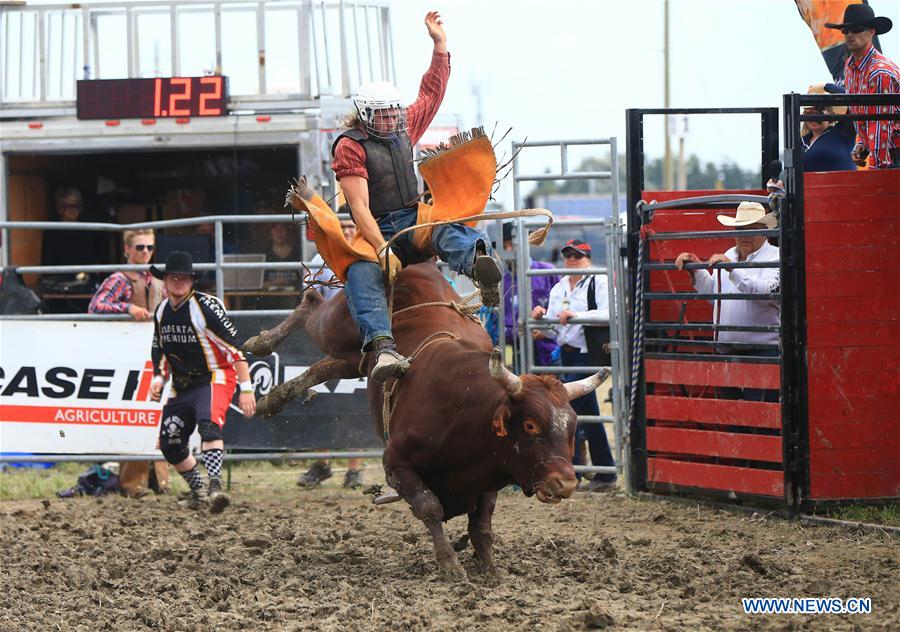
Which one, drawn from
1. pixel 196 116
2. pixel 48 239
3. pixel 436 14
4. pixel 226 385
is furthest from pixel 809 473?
pixel 48 239

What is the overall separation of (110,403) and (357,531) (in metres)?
3.17

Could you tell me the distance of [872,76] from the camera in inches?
Result: 293

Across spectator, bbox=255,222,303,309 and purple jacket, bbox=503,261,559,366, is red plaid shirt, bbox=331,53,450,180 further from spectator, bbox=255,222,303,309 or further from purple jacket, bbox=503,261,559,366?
spectator, bbox=255,222,303,309

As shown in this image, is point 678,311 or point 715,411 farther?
point 678,311

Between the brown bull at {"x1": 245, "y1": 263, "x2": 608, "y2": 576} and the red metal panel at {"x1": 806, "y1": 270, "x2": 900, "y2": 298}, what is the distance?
207cm

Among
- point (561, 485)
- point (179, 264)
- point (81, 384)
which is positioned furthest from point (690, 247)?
point (81, 384)

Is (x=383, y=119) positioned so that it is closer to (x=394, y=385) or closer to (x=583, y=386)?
(x=394, y=385)

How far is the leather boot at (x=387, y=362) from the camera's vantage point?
20.3ft

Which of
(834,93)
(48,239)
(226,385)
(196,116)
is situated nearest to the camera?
(834,93)

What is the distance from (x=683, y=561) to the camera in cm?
636

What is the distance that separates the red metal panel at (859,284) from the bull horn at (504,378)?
2548 millimetres

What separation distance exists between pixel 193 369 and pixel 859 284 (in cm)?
480

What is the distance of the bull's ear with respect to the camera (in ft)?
18.6

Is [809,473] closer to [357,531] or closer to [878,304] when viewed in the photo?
[878,304]
